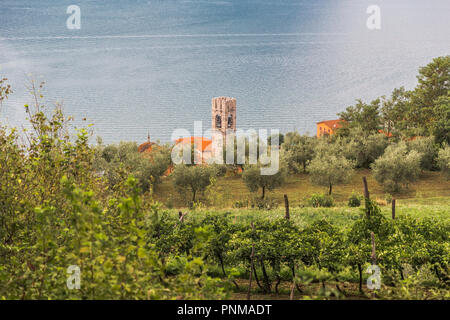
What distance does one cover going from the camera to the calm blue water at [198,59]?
104 m

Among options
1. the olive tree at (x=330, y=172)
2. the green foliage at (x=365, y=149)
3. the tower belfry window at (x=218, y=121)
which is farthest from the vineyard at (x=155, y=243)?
the tower belfry window at (x=218, y=121)

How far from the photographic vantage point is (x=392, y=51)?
152125mm

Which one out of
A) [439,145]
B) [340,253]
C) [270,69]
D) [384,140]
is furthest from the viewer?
[270,69]

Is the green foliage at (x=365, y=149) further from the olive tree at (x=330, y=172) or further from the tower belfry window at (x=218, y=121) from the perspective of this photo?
the tower belfry window at (x=218, y=121)

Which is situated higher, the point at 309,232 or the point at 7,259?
the point at 7,259

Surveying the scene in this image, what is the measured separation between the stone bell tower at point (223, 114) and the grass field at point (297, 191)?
32.2 m

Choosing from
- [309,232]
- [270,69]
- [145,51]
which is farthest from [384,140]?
[145,51]

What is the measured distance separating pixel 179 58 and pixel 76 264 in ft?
470

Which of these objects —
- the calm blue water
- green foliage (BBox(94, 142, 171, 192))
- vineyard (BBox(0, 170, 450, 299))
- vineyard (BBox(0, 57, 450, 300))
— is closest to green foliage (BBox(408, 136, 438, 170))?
vineyard (BBox(0, 57, 450, 300))

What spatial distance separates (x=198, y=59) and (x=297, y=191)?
363 ft

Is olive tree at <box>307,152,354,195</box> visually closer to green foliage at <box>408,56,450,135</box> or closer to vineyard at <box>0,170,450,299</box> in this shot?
green foliage at <box>408,56,450,135</box>

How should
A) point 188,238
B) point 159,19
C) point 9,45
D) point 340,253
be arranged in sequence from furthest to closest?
point 159,19 → point 9,45 → point 188,238 → point 340,253

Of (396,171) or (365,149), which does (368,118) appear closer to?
(365,149)
